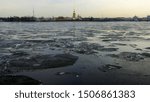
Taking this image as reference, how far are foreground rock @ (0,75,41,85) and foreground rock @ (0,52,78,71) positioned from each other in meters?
1.38

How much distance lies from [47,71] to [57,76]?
100 cm

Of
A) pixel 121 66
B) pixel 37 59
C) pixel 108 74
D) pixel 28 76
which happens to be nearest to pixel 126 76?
pixel 108 74

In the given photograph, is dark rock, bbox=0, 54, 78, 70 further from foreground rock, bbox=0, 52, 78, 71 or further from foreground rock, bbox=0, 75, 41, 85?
foreground rock, bbox=0, 75, 41, 85

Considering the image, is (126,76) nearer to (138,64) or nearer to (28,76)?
(138,64)

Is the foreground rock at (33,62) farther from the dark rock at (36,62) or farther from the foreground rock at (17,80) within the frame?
the foreground rock at (17,80)

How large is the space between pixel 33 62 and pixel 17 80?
3.16 m

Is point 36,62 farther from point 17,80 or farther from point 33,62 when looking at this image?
point 17,80

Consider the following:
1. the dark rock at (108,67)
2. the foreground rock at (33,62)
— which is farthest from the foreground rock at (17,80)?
the dark rock at (108,67)

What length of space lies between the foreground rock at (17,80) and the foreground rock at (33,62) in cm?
138

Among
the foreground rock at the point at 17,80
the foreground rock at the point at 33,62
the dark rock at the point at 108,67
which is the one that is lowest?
the foreground rock at the point at 33,62

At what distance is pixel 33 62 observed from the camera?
11930 mm

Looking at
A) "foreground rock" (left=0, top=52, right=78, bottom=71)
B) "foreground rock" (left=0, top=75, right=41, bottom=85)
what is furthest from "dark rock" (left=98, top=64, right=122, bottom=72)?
"foreground rock" (left=0, top=75, right=41, bottom=85)

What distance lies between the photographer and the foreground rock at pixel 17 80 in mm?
8477

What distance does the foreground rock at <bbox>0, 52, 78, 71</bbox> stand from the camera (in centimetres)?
1088
